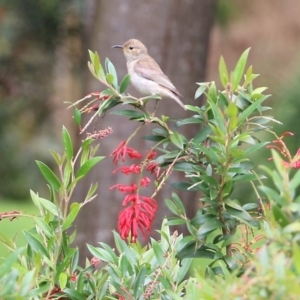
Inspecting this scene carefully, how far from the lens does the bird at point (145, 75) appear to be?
9.29 ft

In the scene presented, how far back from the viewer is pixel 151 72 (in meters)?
2.95

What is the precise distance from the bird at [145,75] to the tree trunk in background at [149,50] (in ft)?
0.89

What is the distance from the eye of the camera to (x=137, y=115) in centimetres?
133

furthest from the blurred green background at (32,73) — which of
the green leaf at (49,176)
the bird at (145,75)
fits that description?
the green leaf at (49,176)

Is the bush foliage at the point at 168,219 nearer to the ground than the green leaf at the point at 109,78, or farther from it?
nearer to the ground

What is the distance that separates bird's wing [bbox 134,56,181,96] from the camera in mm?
2857

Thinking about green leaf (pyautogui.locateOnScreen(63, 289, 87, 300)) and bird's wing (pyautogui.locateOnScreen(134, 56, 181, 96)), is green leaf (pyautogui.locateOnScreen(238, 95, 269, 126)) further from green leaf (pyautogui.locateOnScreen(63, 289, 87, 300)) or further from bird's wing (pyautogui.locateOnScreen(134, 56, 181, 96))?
bird's wing (pyautogui.locateOnScreen(134, 56, 181, 96))

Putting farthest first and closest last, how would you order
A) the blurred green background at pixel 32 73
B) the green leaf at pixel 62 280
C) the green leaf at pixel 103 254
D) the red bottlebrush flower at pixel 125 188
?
the blurred green background at pixel 32 73
the red bottlebrush flower at pixel 125 188
the green leaf at pixel 103 254
the green leaf at pixel 62 280

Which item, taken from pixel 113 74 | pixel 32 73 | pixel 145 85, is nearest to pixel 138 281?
pixel 113 74

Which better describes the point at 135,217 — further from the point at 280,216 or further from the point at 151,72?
the point at 151,72

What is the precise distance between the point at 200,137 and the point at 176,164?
67 millimetres

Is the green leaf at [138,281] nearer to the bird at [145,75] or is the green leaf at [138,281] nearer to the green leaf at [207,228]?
the green leaf at [207,228]

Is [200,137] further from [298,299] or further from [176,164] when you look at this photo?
[298,299]

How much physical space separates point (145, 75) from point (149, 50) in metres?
0.59
